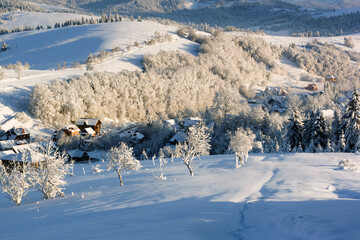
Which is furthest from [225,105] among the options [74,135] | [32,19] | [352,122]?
[32,19]

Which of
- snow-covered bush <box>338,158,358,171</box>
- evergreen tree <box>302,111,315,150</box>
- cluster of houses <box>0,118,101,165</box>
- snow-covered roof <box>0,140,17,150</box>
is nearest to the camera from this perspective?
snow-covered bush <box>338,158,358,171</box>

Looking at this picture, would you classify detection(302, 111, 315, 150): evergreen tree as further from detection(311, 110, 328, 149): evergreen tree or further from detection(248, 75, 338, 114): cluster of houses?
detection(248, 75, 338, 114): cluster of houses

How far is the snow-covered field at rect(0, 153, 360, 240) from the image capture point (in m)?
7.02

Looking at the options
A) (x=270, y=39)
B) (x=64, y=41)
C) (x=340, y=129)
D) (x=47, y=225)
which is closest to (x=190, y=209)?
(x=47, y=225)

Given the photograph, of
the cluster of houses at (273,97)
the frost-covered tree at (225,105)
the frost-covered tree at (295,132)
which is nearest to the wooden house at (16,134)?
the frost-covered tree at (225,105)

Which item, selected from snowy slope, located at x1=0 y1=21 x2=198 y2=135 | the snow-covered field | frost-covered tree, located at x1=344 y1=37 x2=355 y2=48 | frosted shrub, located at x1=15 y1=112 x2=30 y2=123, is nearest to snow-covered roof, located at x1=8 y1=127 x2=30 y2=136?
snowy slope, located at x1=0 y1=21 x2=198 y2=135

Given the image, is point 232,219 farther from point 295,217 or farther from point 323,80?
point 323,80

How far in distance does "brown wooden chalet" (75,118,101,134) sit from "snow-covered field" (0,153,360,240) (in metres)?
37.4

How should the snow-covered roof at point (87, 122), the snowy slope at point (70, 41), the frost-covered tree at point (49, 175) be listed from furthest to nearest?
the snowy slope at point (70, 41) < the snow-covered roof at point (87, 122) < the frost-covered tree at point (49, 175)

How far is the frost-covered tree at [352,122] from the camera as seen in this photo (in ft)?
93.4

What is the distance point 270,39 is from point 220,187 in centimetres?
13156

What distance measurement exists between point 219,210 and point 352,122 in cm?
2580

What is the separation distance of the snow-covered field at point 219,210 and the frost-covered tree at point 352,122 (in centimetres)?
1306

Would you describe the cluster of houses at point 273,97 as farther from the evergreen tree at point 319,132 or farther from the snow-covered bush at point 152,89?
the evergreen tree at point 319,132
